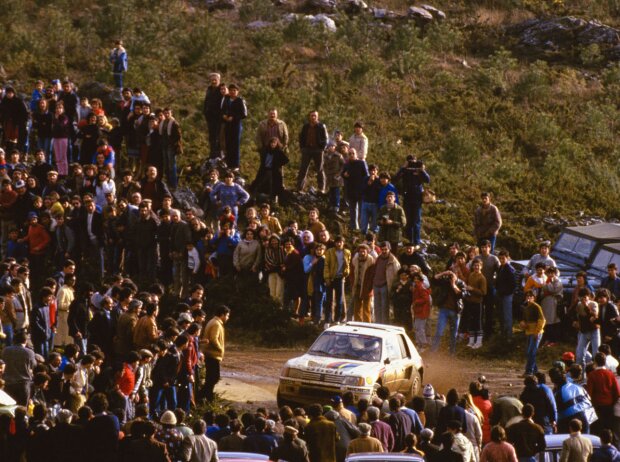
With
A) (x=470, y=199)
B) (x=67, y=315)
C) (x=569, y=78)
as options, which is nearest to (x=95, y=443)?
(x=67, y=315)

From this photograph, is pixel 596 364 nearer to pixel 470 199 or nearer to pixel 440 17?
pixel 470 199

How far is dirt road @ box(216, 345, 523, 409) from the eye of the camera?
Result: 21875mm

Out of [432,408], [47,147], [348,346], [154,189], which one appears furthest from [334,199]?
[432,408]

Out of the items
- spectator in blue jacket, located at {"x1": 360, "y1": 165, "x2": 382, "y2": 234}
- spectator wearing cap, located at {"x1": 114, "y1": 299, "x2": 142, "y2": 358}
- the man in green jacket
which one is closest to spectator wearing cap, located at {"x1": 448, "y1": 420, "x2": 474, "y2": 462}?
the man in green jacket

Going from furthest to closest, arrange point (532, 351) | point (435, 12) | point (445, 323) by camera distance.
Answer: point (435, 12), point (445, 323), point (532, 351)

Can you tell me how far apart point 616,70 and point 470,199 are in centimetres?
1623

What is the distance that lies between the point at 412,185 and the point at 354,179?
1.37m

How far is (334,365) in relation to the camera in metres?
20.1

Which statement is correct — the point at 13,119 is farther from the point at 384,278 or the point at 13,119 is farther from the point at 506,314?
the point at 506,314

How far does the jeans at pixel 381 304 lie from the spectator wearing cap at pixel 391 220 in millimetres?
1923

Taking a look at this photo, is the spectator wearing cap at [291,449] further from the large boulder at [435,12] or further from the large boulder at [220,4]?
the large boulder at [435,12]

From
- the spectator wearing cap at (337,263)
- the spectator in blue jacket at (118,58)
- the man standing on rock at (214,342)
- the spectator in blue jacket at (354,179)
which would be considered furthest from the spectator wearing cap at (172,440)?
the spectator in blue jacket at (118,58)

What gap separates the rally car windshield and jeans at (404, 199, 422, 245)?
7.78 m

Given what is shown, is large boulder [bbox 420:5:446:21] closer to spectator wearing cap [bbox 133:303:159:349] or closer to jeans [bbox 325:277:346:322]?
jeans [bbox 325:277:346:322]
